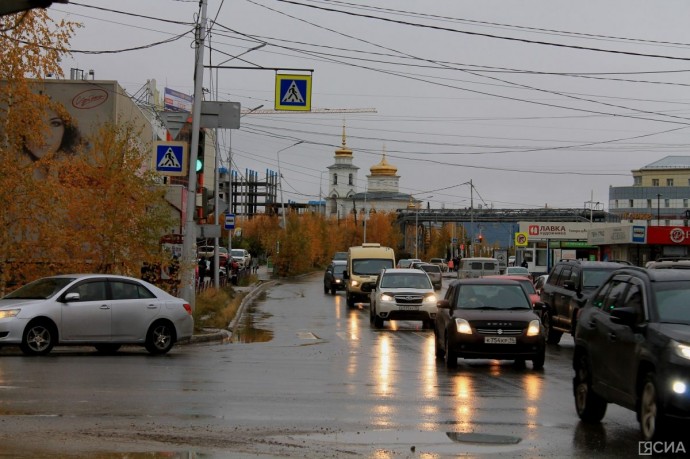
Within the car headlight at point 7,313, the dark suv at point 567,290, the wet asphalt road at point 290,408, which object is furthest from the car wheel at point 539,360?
the car headlight at point 7,313

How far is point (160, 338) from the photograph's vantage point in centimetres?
2070

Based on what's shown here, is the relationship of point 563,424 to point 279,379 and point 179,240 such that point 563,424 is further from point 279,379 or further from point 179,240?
point 179,240

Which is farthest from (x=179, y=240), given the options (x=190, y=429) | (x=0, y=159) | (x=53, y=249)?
(x=190, y=429)

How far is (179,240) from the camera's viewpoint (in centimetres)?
3284

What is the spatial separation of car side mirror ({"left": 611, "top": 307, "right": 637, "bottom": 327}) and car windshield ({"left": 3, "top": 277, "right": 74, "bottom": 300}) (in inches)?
499

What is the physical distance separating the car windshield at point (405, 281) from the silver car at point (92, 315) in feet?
36.4

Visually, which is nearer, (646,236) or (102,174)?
(102,174)

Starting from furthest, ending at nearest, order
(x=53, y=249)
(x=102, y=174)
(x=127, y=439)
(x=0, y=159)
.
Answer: (x=102, y=174) < (x=53, y=249) < (x=0, y=159) < (x=127, y=439)

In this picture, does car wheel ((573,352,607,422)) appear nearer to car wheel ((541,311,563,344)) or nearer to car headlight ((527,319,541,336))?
car headlight ((527,319,541,336))

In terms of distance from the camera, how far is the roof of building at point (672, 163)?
497ft

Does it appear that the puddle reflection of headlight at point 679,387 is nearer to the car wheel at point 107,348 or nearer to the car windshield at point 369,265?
the car wheel at point 107,348

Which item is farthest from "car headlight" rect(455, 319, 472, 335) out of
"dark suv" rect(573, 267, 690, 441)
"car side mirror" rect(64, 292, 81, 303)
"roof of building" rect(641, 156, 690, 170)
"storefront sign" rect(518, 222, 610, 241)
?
"roof of building" rect(641, 156, 690, 170)

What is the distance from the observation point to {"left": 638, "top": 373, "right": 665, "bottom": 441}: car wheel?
9.26m

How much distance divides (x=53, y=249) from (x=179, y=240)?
849cm
